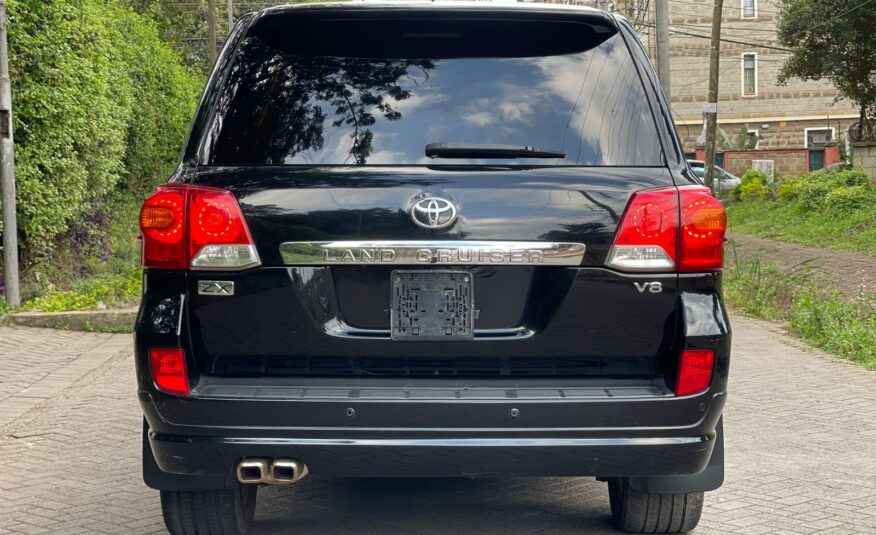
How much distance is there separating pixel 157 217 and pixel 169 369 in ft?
1.60

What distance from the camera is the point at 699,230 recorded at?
396cm

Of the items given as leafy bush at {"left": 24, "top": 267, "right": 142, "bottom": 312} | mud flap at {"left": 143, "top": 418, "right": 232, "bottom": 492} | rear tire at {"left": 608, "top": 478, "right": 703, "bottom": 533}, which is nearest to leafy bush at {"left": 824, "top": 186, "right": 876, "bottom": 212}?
leafy bush at {"left": 24, "top": 267, "right": 142, "bottom": 312}

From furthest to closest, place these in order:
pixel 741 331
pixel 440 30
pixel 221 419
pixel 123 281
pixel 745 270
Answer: pixel 745 270 < pixel 123 281 < pixel 741 331 < pixel 440 30 < pixel 221 419

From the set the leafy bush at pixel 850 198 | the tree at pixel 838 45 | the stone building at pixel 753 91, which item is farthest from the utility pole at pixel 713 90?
the stone building at pixel 753 91

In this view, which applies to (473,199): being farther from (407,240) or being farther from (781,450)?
(781,450)

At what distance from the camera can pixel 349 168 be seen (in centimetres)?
400

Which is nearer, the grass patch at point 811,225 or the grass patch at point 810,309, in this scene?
the grass patch at point 810,309

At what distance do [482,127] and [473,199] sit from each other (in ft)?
0.89

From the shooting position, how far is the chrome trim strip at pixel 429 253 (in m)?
3.89

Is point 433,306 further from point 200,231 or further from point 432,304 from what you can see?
point 200,231

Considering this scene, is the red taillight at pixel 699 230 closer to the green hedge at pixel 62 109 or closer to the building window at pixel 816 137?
the green hedge at pixel 62 109

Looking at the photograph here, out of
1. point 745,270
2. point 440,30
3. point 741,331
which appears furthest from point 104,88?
point 440,30

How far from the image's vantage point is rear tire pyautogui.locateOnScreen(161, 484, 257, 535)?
4.48 metres

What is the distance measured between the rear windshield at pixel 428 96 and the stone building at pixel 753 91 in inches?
2125
